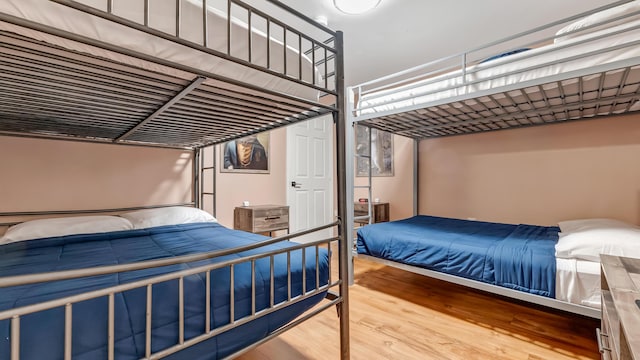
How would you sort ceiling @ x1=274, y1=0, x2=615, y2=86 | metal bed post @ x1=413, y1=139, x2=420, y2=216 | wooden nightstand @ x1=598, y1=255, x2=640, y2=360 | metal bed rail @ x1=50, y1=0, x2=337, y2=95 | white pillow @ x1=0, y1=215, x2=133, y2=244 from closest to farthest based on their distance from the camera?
1. wooden nightstand @ x1=598, y1=255, x2=640, y2=360
2. metal bed rail @ x1=50, y1=0, x2=337, y2=95
3. white pillow @ x1=0, y1=215, x2=133, y2=244
4. ceiling @ x1=274, y1=0, x2=615, y2=86
5. metal bed post @ x1=413, y1=139, x2=420, y2=216

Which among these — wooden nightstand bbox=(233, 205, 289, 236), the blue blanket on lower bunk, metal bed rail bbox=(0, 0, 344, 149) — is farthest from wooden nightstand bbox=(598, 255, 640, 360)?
wooden nightstand bbox=(233, 205, 289, 236)

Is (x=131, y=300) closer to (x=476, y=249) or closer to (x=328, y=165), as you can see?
(x=476, y=249)

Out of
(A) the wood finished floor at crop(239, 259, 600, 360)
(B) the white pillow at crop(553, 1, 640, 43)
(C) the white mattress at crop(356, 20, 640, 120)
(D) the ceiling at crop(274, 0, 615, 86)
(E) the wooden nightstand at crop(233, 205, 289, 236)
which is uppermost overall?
(D) the ceiling at crop(274, 0, 615, 86)

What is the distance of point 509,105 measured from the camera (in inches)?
94.2

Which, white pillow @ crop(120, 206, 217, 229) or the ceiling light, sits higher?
the ceiling light

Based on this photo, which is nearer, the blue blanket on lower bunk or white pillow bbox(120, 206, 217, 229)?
the blue blanket on lower bunk

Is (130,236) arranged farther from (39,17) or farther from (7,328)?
(39,17)

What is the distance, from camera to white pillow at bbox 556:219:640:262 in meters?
1.54

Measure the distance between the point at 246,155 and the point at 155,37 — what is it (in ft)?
8.67

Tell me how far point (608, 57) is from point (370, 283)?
235 centimetres

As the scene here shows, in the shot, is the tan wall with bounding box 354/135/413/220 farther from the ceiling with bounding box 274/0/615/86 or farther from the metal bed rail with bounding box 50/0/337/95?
the metal bed rail with bounding box 50/0/337/95

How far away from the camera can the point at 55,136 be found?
7.50ft

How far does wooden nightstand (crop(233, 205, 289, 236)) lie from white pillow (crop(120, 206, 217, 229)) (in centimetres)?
58

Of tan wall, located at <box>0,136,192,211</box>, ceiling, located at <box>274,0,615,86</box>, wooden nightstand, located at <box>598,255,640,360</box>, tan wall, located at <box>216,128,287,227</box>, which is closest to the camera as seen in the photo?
wooden nightstand, located at <box>598,255,640,360</box>
